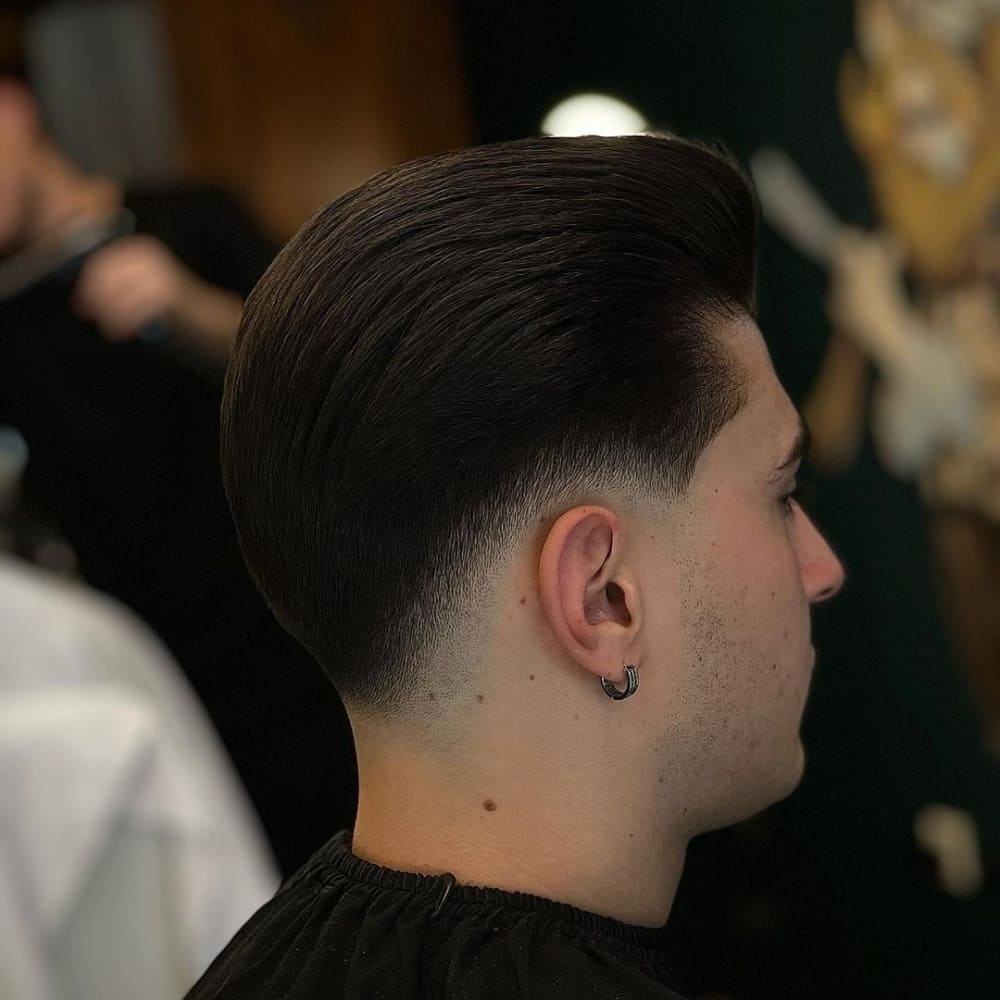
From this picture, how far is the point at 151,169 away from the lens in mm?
2596

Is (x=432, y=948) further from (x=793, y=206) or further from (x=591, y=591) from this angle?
(x=793, y=206)

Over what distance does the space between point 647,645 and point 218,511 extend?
1.56 metres

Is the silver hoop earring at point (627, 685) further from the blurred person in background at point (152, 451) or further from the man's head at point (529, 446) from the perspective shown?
the blurred person in background at point (152, 451)

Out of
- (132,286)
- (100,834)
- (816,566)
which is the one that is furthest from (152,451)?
(816,566)

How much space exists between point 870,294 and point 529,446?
1137mm

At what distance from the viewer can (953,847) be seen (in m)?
1.83

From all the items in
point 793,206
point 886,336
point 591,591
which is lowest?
point 886,336

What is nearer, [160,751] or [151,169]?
[160,751]

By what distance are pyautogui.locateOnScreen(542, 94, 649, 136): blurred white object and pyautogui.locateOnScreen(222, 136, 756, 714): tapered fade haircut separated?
4.19ft

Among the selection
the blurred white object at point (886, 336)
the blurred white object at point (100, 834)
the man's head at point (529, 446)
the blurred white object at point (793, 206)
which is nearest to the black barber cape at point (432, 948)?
the man's head at point (529, 446)

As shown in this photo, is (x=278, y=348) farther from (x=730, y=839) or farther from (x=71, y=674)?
(x=730, y=839)

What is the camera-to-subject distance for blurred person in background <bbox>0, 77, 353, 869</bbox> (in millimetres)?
2189

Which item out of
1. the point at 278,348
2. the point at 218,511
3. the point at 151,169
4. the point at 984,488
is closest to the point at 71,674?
the point at 218,511

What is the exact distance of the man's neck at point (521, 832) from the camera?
2.60ft
